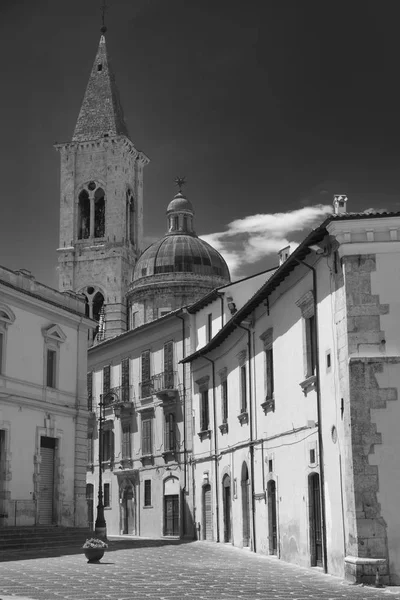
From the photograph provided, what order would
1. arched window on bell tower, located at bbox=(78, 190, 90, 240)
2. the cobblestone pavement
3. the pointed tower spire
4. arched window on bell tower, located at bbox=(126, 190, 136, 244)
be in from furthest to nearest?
the pointed tower spire < arched window on bell tower, located at bbox=(126, 190, 136, 244) < arched window on bell tower, located at bbox=(78, 190, 90, 240) < the cobblestone pavement

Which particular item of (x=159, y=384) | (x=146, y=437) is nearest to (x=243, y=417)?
(x=159, y=384)

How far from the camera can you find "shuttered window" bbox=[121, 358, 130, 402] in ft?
146

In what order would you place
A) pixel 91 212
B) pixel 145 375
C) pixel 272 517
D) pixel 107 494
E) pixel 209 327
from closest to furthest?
pixel 272 517
pixel 209 327
pixel 145 375
pixel 107 494
pixel 91 212

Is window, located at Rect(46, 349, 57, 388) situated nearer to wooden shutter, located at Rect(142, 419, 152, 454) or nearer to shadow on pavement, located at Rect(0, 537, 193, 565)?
shadow on pavement, located at Rect(0, 537, 193, 565)

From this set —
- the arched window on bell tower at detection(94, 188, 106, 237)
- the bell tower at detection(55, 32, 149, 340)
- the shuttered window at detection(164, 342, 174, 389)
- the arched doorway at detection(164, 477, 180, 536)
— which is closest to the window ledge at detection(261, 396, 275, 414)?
the shuttered window at detection(164, 342, 174, 389)

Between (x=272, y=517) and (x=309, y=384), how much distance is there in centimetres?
569

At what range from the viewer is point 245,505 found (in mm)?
28328

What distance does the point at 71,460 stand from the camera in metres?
33.7

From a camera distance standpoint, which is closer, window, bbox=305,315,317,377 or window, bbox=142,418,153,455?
window, bbox=305,315,317,377

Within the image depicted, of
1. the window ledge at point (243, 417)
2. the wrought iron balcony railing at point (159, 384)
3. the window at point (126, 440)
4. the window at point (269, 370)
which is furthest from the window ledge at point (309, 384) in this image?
the window at point (126, 440)

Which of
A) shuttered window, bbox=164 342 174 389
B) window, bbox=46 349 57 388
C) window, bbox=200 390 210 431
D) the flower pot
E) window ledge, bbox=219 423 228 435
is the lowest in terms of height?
the flower pot

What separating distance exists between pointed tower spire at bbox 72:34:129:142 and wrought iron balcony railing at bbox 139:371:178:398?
47621 mm

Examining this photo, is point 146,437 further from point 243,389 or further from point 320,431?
point 320,431

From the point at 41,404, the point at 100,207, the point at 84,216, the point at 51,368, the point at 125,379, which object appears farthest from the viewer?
the point at 84,216
